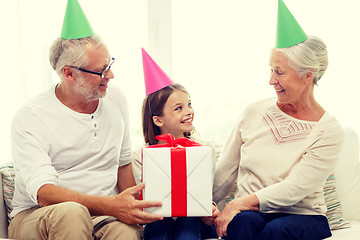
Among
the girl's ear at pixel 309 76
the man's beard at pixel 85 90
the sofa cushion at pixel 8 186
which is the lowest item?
the sofa cushion at pixel 8 186

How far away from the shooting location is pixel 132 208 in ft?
5.73

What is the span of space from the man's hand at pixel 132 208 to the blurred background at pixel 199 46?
113 cm

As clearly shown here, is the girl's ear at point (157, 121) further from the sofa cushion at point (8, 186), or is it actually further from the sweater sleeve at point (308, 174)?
the sofa cushion at point (8, 186)

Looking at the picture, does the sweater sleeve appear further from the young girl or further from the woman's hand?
the young girl

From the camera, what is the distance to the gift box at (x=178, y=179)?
5.69ft

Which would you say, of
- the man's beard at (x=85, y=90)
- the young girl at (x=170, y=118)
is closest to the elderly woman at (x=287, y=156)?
the young girl at (x=170, y=118)

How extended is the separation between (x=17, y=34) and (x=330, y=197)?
6.67 feet

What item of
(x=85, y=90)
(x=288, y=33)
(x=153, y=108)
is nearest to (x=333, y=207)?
(x=288, y=33)

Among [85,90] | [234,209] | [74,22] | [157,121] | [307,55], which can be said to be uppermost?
[74,22]

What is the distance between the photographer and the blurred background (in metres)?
2.79

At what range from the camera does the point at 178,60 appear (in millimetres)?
3045

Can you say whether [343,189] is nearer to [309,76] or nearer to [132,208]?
[309,76]

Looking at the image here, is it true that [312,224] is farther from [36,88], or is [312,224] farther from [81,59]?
[36,88]

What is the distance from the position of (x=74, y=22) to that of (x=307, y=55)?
3.26 feet
